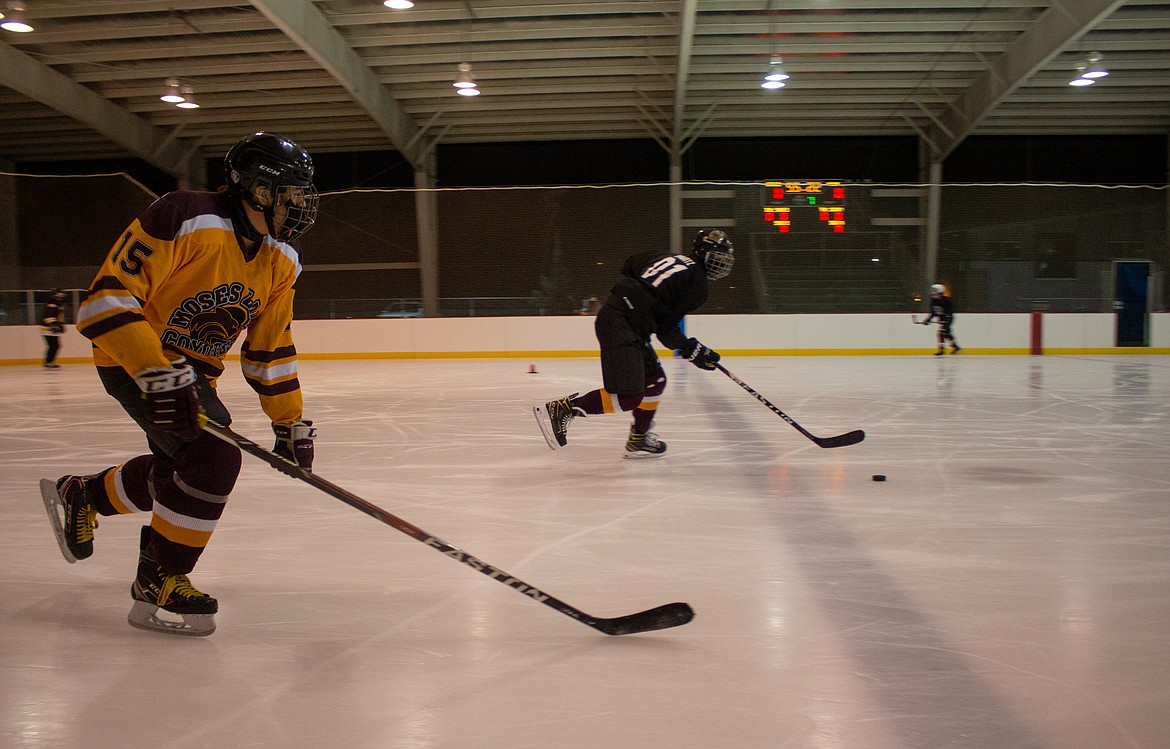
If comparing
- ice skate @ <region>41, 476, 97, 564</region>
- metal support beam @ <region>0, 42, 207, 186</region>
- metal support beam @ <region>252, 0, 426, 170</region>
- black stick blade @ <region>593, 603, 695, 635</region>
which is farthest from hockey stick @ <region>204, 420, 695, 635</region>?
metal support beam @ <region>0, 42, 207, 186</region>

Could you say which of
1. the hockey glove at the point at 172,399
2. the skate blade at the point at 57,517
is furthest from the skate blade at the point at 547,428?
the hockey glove at the point at 172,399

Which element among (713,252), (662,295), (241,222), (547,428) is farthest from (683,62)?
(241,222)

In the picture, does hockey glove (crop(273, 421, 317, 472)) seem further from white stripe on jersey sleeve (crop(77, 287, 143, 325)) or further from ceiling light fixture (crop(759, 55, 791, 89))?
ceiling light fixture (crop(759, 55, 791, 89))

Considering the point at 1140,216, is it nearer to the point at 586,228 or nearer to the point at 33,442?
the point at 586,228

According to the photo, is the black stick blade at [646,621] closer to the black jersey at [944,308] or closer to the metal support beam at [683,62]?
the metal support beam at [683,62]

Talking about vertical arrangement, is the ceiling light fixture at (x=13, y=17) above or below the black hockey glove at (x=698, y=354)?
above

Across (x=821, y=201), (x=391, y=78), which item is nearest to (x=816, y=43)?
(x=821, y=201)

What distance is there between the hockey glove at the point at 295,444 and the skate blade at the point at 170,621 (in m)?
0.36

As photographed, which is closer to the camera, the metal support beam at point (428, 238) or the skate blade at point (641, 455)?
the skate blade at point (641, 455)

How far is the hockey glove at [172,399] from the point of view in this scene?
1.57 m

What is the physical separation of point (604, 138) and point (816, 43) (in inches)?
166

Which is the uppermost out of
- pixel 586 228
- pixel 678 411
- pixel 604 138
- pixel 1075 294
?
pixel 604 138

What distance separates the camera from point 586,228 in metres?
11.6

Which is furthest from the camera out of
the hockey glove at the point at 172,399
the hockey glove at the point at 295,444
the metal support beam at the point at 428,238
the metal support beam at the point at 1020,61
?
the metal support beam at the point at 428,238
